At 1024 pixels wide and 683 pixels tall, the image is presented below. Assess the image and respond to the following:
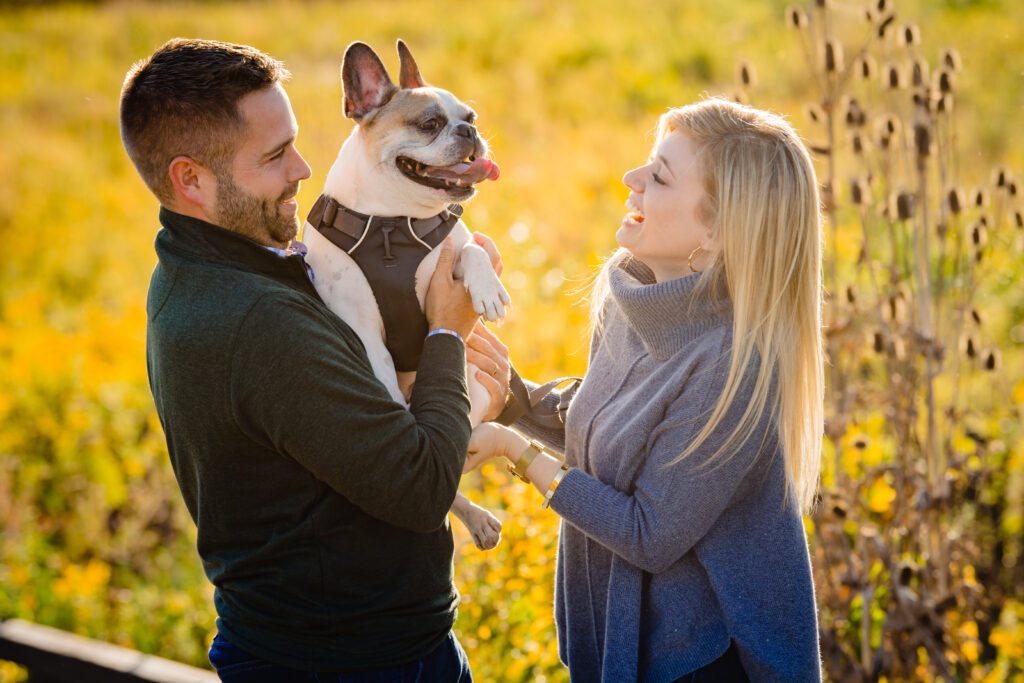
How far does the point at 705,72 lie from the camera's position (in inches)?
509

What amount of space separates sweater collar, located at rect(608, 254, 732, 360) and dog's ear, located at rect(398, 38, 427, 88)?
1.06 meters

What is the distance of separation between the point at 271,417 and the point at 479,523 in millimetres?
935

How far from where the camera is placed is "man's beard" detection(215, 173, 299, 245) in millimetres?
1761

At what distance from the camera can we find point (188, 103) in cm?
169

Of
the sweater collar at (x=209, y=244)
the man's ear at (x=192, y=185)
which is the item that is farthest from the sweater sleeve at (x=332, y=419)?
the man's ear at (x=192, y=185)

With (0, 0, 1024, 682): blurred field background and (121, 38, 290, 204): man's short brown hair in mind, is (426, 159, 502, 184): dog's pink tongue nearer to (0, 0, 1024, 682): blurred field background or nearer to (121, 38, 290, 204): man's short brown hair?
(0, 0, 1024, 682): blurred field background

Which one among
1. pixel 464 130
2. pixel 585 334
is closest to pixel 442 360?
pixel 464 130

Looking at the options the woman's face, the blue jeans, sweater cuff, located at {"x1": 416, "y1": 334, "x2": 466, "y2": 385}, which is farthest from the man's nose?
the blue jeans

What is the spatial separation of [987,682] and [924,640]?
13.4 inches

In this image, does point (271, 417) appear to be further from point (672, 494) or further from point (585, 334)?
point (585, 334)

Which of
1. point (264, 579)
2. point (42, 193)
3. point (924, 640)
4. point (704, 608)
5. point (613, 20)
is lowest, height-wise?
point (924, 640)

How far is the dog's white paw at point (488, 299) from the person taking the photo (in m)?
2.18

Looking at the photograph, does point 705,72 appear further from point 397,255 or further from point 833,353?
point 397,255

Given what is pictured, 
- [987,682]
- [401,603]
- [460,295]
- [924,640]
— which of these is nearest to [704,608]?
[401,603]
